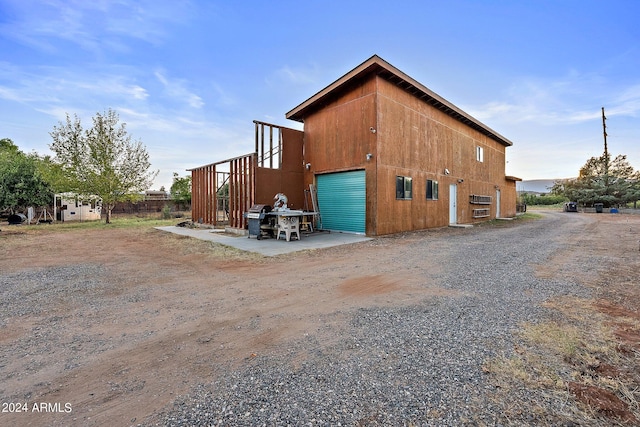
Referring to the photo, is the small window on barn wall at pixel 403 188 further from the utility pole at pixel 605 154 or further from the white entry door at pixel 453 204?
the utility pole at pixel 605 154

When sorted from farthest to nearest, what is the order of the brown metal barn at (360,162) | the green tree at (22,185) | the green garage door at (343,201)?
the green tree at (22,185)
the green garage door at (343,201)
the brown metal barn at (360,162)

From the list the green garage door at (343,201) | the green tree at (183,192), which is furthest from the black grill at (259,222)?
the green tree at (183,192)

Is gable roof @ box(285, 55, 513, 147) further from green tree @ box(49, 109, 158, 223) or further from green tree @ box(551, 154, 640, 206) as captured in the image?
green tree @ box(551, 154, 640, 206)

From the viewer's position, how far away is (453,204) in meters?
14.2

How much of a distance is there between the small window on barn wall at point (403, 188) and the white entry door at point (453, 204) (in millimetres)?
4089

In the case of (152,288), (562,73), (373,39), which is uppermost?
(373,39)

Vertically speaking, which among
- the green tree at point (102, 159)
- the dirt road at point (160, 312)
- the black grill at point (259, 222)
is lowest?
the dirt road at point (160, 312)

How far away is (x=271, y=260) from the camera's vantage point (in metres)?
5.97

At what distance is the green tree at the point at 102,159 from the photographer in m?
15.0

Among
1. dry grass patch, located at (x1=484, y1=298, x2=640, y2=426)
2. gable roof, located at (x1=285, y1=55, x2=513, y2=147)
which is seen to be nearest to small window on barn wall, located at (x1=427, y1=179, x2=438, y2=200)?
gable roof, located at (x1=285, y1=55, x2=513, y2=147)

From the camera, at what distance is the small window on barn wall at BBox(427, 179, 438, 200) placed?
40.0ft

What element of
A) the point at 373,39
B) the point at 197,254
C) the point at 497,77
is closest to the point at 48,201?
the point at 197,254

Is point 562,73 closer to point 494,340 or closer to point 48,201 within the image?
point 494,340

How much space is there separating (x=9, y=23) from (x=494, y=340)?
1335cm
